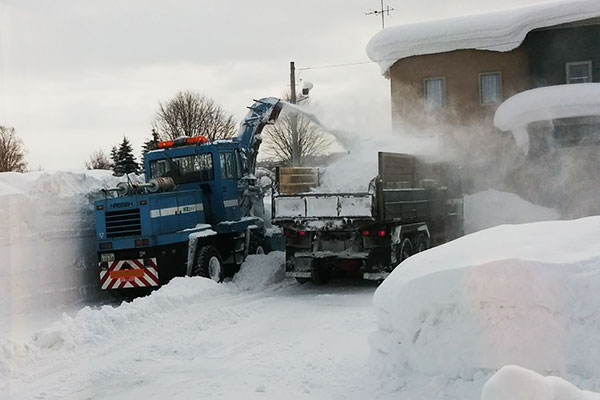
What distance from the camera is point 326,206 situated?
44.1ft

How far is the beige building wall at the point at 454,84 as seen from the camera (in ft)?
77.1

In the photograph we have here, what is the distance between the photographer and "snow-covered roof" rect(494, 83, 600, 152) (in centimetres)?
2120

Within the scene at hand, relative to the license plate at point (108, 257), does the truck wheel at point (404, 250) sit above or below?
below

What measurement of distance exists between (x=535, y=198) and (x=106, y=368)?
1747cm

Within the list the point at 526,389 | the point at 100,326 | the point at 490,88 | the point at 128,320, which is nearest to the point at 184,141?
the point at 128,320

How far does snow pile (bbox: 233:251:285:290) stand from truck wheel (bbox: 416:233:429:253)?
10.2ft

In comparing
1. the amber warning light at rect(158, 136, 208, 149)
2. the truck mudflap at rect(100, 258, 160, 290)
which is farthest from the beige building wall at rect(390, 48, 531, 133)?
the truck mudflap at rect(100, 258, 160, 290)

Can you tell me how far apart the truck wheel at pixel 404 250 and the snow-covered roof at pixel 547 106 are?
29.8ft

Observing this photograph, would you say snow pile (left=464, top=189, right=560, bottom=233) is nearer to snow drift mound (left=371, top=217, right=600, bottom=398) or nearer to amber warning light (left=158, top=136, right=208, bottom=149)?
amber warning light (left=158, top=136, right=208, bottom=149)

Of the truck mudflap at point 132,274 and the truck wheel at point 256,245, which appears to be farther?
the truck wheel at point 256,245

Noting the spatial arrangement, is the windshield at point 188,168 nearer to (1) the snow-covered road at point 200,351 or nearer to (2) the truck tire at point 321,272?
(2) the truck tire at point 321,272

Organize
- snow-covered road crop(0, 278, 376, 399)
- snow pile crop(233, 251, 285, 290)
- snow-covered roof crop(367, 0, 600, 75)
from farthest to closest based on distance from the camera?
snow-covered roof crop(367, 0, 600, 75) < snow pile crop(233, 251, 285, 290) < snow-covered road crop(0, 278, 376, 399)

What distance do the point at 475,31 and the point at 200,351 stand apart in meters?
18.0

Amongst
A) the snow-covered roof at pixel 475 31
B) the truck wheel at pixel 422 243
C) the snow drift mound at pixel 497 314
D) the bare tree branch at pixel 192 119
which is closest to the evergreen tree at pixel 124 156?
the bare tree branch at pixel 192 119
